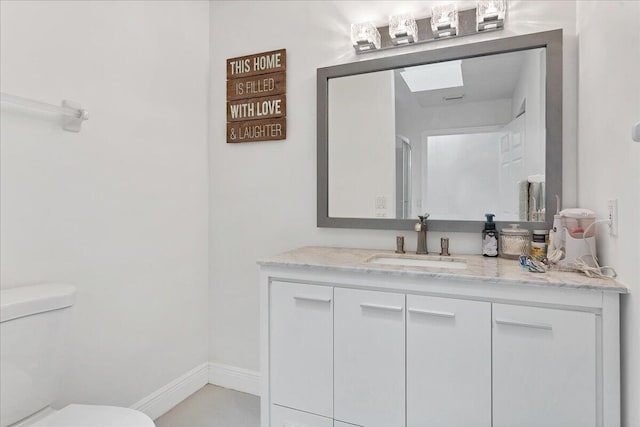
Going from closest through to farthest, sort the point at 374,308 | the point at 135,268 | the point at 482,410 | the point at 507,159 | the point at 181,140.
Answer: the point at 482,410 → the point at 374,308 → the point at 507,159 → the point at 135,268 → the point at 181,140

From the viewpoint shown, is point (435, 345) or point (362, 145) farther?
point (362, 145)

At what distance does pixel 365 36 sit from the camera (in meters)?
1.92

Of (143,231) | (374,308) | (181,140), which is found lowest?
(374,308)

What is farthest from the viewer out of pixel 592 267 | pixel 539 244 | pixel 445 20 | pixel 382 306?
pixel 445 20

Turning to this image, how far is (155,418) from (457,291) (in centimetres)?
178

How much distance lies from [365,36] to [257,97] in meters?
0.75

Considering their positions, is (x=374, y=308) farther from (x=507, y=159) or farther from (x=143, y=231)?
(x=143, y=231)

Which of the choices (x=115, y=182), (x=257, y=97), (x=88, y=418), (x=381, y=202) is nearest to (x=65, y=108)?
(x=115, y=182)

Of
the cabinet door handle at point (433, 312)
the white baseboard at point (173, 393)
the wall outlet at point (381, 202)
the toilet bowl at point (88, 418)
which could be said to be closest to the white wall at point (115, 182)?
the white baseboard at point (173, 393)

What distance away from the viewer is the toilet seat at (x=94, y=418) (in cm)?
117

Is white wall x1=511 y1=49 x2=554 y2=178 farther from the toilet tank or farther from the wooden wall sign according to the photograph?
the toilet tank

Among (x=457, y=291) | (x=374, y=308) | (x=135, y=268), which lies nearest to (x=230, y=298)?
(x=135, y=268)

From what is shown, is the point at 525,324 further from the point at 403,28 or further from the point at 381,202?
the point at 403,28

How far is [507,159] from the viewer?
1706mm
